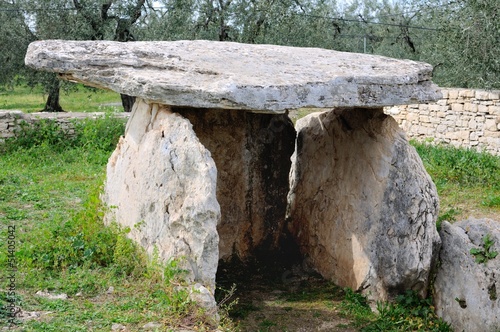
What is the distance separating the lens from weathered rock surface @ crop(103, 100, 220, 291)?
5.90 meters

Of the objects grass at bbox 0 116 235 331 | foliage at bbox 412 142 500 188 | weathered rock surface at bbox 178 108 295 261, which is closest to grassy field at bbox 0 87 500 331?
grass at bbox 0 116 235 331

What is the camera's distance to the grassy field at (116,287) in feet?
18.5

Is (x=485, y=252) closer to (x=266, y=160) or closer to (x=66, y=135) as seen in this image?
(x=266, y=160)

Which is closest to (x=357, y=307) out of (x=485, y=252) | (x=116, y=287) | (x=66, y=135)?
(x=485, y=252)

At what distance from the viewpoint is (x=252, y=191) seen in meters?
8.52

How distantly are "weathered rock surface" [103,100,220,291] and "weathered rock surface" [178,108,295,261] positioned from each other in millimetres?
1194

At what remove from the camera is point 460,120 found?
14414 millimetres

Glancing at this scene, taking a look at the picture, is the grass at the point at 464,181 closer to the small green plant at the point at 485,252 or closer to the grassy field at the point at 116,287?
the grassy field at the point at 116,287

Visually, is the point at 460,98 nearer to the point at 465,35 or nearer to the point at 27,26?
the point at 465,35

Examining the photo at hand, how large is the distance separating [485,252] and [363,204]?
1.34m

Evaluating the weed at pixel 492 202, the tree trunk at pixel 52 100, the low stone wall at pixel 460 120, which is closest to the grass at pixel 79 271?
the weed at pixel 492 202

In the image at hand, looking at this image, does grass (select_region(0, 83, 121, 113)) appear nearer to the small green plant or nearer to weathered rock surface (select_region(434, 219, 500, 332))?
weathered rock surface (select_region(434, 219, 500, 332))

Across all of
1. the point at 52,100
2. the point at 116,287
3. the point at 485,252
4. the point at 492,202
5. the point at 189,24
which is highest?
the point at 189,24

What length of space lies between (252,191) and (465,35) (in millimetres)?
7814
